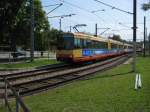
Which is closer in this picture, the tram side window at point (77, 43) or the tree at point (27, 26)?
the tram side window at point (77, 43)

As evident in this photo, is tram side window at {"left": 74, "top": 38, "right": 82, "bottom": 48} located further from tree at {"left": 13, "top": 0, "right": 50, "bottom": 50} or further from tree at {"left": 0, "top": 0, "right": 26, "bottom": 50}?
tree at {"left": 13, "top": 0, "right": 50, "bottom": 50}

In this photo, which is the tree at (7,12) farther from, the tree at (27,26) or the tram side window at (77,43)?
the tram side window at (77,43)

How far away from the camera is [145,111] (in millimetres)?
10508

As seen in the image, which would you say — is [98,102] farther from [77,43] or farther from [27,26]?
[27,26]

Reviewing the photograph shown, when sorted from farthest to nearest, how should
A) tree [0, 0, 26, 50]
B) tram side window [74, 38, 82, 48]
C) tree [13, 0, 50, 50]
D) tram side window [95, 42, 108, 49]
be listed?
tree [13, 0, 50, 50]
tree [0, 0, 26, 50]
tram side window [95, 42, 108, 49]
tram side window [74, 38, 82, 48]

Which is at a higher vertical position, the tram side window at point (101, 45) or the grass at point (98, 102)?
the tram side window at point (101, 45)

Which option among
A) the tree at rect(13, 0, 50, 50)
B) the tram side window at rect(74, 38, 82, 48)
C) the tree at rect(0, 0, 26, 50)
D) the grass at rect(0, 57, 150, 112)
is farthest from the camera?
the tree at rect(13, 0, 50, 50)

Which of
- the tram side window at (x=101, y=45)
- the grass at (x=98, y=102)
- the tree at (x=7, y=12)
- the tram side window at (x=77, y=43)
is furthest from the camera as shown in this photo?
the tree at (x=7, y=12)

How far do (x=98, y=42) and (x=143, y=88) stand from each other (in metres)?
28.3

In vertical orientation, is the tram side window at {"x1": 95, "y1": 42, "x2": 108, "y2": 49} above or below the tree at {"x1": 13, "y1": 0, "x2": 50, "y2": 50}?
below

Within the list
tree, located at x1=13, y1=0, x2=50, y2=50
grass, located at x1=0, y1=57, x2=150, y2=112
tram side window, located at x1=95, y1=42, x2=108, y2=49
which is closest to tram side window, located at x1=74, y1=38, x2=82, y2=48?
tram side window, located at x1=95, y1=42, x2=108, y2=49

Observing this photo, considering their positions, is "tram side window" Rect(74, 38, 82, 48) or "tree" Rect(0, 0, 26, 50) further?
"tree" Rect(0, 0, 26, 50)

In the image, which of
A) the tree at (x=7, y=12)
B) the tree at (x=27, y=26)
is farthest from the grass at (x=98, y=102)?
the tree at (x=27, y=26)

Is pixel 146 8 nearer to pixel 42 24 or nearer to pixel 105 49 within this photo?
pixel 105 49
